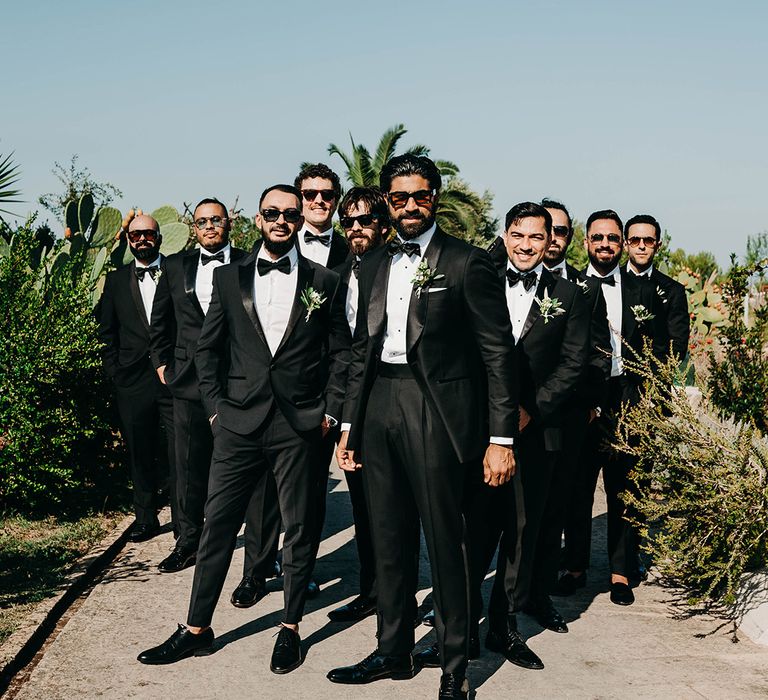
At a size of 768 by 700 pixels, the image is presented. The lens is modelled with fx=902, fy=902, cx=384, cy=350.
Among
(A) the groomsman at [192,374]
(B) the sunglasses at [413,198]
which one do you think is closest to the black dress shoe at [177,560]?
(A) the groomsman at [192,374]

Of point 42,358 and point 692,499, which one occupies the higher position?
point 42,358

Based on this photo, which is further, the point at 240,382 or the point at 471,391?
the point at 240,382

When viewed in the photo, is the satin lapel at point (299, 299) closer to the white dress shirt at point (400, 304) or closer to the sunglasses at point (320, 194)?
the white dress shirt at point (400, 304)

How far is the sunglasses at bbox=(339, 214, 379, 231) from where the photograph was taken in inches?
241

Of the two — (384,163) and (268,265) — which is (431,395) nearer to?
(268,265)

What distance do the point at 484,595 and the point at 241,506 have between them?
82.5 inches

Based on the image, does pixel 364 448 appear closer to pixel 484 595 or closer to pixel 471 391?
pixel 471 391

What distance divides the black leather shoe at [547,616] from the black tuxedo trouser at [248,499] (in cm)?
155

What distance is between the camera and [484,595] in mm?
6297

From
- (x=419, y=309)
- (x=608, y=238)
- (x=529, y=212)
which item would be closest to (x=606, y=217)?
(x=608, y=238)

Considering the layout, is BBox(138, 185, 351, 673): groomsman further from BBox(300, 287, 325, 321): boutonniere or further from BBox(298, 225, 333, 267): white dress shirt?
BBox(298, 225, 333, 267): white dress shirt

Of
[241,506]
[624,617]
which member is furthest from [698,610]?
[241,506]

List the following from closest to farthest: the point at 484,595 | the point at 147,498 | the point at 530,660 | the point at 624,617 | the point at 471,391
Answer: the point at 471,391, the point at 530,660, the point at 624,617, the point at 484,595, the point at 147,498

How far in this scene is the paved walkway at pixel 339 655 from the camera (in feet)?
15.3
